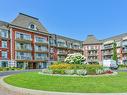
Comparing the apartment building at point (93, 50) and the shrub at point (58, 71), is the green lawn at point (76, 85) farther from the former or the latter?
the apartment building at point (93, 50)

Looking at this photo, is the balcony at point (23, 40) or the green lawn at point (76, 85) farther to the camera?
the balcony at point (23, 40)

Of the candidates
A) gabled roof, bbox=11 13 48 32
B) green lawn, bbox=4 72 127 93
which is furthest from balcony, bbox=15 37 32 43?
green lawn, bbox=4 72 127 93

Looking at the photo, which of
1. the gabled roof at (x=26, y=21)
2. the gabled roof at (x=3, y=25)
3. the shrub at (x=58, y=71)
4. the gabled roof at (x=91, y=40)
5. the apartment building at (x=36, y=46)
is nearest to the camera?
the shrub at (x=58, y=71)

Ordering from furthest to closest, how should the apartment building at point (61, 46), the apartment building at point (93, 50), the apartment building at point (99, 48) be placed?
the apartment building at point (93, 50)
the apartment building at point (99, 48)
the apartment building at point (61, 46)

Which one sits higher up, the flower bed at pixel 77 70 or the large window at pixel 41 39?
the large window at pixel 41 39

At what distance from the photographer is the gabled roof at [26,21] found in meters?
58.7

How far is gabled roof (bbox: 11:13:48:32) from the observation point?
58.7 metres

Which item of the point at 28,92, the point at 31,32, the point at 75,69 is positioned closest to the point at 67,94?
the point at 28,92

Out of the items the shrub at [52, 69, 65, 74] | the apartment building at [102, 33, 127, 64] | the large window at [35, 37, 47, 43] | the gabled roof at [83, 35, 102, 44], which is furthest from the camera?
the gabled roof at [83, 35, 102, 44]

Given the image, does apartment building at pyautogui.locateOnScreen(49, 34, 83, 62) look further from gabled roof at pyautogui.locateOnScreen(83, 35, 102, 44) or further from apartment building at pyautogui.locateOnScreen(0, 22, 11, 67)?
apartment building at pyautogui.locateOnScreen(0, 22, 11, 67)

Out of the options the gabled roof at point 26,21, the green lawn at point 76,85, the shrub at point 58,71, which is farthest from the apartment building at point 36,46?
the green lawn at point 76,85

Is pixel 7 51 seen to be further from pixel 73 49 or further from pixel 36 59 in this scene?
pixel 73 49

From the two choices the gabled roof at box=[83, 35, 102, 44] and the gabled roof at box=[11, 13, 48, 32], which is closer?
the gabled roof at box=[11, 13, 48, 32]

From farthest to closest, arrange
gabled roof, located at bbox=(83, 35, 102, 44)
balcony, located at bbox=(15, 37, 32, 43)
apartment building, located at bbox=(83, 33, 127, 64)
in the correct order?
1. gabled roof, located at bbox=(83, 35, 102, 44)
2. apartment building, located at bbox=(83, 33, 127, 64)
3. balcony, located at bbox=(15, 37, 32, 43)
